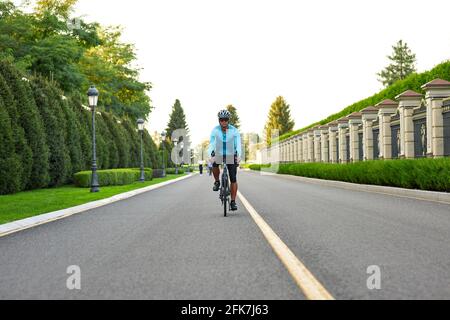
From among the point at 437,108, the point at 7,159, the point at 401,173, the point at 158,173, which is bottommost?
the point at 158,173

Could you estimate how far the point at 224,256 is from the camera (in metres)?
6.21

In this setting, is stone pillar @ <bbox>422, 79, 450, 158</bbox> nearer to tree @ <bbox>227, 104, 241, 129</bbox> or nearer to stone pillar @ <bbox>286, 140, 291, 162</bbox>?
stone pillar @ <bbox>286, 140, 291, 162</bbox>

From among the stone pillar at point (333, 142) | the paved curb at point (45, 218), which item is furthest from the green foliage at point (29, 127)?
the stone pillar at point (333, 142)

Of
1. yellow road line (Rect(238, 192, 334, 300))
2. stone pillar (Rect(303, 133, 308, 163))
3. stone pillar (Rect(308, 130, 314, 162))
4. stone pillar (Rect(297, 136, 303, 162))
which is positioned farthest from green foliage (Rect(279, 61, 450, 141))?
yellow road line (Rect(238, 192, 334, 300))

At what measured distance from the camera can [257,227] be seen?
893 cm

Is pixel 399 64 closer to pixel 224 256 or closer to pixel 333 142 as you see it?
pixel 333 142

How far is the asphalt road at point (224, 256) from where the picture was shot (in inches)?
179

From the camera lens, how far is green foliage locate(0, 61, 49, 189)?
68.5ft

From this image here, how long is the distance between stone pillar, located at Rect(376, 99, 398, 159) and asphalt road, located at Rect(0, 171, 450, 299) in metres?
13.8

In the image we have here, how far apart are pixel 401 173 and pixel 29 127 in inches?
596

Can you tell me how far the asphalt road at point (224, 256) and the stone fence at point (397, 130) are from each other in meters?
8.79

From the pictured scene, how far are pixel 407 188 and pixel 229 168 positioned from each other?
9.33m

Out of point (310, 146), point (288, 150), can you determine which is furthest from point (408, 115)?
point (288, 150)

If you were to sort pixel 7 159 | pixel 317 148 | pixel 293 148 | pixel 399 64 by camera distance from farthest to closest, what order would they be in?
pixel 399 64, pixel 293 148, pixel 317 148, pixel 7 159
